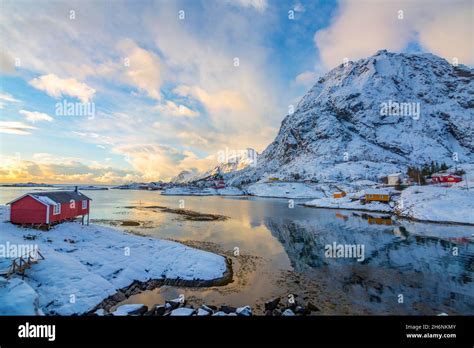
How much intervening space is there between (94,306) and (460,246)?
127 ft

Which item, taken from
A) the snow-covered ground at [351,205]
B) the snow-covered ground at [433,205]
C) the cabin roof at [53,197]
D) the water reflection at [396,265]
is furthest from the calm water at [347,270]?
the snow-covered ground at [351,205]

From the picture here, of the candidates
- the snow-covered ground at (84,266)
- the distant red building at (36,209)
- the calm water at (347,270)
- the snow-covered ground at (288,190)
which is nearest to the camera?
the snow-covered ground at (84,266)

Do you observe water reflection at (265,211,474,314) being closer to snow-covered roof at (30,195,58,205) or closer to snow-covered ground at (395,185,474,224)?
snow-covered ground at (395,185,474,224)

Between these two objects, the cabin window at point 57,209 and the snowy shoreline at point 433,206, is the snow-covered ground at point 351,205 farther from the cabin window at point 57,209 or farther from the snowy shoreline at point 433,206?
the cabin window at point 57,209

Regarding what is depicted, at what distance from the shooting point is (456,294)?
16.2 metres

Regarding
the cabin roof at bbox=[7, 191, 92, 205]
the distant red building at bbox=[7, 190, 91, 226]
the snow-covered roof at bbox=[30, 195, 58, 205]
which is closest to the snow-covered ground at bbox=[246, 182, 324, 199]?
the cabin roof at bbox=[7, 191, 92, 205]

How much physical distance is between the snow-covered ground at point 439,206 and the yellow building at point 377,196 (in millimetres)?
6931

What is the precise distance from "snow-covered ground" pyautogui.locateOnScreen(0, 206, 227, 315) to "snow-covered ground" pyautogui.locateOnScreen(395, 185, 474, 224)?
48.3m

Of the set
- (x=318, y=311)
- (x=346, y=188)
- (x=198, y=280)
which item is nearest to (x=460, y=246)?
(x=318, y=311)

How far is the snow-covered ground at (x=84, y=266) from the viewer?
1231cm

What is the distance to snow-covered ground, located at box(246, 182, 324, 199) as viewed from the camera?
13012 cm

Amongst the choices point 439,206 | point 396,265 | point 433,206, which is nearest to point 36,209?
point 396,265

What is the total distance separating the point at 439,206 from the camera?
50125 mm
